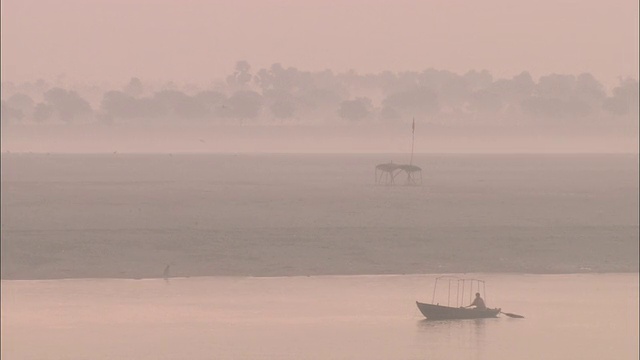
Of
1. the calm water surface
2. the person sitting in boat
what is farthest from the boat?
the calm water surface

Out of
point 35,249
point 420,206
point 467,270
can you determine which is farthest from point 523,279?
point 420,206

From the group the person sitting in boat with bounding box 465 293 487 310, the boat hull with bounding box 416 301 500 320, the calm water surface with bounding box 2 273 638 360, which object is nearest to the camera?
the calm water surface with bounding box 2 273 638 360

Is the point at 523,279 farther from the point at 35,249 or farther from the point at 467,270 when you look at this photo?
the point at 35,249

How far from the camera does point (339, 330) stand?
37281mm

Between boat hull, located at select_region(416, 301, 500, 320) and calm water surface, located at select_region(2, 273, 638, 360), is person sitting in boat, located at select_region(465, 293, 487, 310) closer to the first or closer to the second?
boat hull, located at select_region(416, 301, 500, 320)

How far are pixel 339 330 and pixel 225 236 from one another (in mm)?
14673

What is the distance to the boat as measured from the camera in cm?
3862

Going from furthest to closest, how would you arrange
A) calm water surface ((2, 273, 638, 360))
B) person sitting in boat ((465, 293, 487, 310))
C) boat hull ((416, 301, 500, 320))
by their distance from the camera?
boat hull ((416, 301, 500, 320))
person sitting in boat ((465, 293, 487, 310))
calm water surface ((2, 273, 638, 360))

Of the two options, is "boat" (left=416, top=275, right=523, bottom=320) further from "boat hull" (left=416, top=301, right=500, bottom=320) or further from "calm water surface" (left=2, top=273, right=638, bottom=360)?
"calm water surface" (left=2, top=273, right=638, bottom=360)

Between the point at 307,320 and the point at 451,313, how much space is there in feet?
12.7

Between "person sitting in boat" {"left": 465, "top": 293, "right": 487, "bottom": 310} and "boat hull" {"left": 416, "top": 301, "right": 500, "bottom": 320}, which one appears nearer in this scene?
"person sitting in boat" {"left": 465, "top": 293, "right": 487, "bottom": 310}

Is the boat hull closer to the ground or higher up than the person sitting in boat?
closer to the ground

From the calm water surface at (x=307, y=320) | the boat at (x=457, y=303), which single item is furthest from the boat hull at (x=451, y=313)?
the calm water surface at (x=307, y=320)

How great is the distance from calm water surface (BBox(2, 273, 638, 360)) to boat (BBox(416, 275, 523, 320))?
12.2 inches
